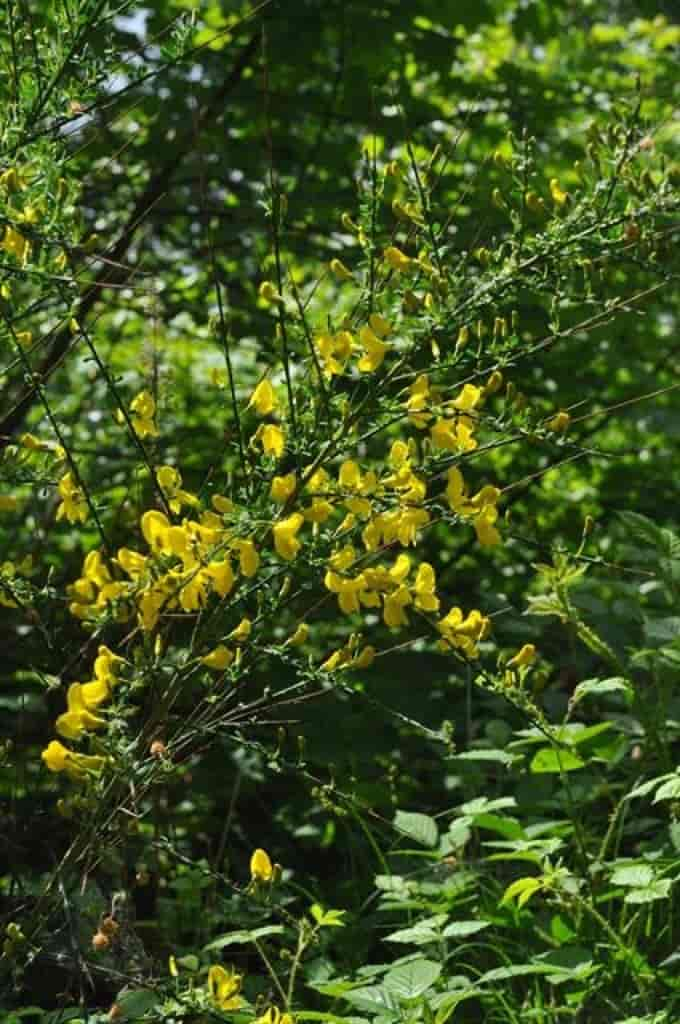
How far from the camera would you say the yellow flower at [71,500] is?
5.85ft

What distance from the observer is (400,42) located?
10.8ft

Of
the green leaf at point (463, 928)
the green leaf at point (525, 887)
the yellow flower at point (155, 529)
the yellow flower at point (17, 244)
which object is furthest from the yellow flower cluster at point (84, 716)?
the green leaf at point (525, 887)

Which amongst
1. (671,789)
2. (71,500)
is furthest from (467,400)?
(671,789)

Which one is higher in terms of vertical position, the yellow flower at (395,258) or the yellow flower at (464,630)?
the yellow flower at (395,258)

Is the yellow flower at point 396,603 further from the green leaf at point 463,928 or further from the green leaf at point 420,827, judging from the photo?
the green leaf at point 420,827

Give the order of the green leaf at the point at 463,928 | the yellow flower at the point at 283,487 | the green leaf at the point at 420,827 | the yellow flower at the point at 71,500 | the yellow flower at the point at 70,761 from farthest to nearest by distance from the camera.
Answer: the green leaf at the point at 420,827 → the green leaf at the point at 463,928 → the yellow flower at the point at 71,500 → the yellow flower at the point at 283,487 → the yellow flower at the point at 70,761

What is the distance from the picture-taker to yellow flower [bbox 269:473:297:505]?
1639 millimetres

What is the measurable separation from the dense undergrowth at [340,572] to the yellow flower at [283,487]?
2 centimetres

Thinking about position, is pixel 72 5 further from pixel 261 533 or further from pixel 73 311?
pixel 261 533

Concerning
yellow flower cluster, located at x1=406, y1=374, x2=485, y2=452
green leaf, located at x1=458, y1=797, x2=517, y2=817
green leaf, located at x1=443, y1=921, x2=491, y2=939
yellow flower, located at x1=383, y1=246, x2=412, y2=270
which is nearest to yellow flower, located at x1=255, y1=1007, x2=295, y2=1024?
green leaf, located at x1=443, y1=921, x2=491, y2=939

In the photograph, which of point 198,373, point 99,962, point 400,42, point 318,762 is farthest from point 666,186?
point 198,373

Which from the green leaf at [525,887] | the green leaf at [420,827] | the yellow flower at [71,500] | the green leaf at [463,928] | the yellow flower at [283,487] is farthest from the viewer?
the green leaf at [420,827]

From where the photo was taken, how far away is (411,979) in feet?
6.11

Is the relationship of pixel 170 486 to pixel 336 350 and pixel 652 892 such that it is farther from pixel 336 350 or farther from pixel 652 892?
pixel 652 892
